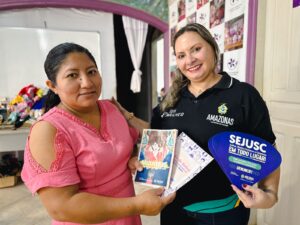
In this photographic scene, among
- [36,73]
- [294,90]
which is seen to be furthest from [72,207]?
[36,73]

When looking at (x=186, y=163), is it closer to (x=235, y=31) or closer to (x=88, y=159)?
(x=88, y=159)

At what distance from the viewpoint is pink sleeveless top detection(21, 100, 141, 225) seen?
0.62 meters

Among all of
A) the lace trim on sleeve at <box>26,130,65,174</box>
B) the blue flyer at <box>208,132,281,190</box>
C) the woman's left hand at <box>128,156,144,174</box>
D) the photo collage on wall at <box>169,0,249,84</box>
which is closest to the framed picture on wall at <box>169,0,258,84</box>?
the photo collage on wall at <box>169,0,249,84</box>

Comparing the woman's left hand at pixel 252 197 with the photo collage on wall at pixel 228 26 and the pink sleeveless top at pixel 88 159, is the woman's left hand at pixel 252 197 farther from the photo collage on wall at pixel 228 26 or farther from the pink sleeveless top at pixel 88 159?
the photo collage on wall at pixel 228 26

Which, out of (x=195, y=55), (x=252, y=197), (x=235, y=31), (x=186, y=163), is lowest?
(x=252, y=197)

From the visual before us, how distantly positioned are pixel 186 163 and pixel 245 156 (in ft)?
0.65

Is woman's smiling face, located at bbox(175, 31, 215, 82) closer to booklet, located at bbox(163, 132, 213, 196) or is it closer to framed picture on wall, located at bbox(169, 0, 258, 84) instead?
booklet, located at bbox(163, 132, 213, 196)

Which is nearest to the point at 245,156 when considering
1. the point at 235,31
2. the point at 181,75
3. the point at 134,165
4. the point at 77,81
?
the point at 134,165

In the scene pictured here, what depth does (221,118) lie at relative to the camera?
2.90ft

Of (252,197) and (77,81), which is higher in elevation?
(77,81)

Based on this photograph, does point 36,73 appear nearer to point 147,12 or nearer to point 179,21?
point 147,12

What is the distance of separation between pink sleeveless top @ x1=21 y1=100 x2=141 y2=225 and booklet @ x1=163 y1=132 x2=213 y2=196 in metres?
0.18

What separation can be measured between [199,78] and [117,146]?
18.0 inches

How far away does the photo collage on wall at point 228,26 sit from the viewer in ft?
5.81
